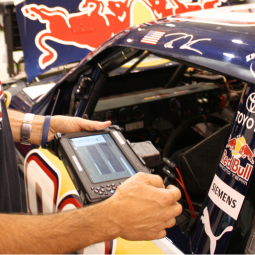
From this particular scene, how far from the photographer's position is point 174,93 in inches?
74.8

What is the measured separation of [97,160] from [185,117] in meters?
1.12

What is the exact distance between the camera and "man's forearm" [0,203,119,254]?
707 millimetres

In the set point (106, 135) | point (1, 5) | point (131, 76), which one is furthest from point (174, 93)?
point (1, 5)

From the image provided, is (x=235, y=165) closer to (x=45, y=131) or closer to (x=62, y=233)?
(x=62, y=233)

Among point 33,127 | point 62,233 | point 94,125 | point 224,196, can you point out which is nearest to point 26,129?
point 33,127

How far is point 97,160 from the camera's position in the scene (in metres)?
0.92

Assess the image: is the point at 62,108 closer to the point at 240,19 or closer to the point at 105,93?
the point at 105,93

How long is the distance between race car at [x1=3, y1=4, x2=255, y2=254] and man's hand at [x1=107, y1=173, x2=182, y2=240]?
0.13 meters

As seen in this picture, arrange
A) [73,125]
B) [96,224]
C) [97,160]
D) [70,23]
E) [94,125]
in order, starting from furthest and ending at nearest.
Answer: [70,23] → [73,125] → [94,125] → [97,160] → [96,224]

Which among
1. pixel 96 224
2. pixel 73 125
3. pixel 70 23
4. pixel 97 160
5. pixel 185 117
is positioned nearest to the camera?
pixel 96 224

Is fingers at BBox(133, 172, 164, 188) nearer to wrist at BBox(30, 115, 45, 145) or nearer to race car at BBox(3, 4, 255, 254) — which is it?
race car at BBox(3, 4, 255, 254)

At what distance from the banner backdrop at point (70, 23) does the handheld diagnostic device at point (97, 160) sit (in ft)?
3.65

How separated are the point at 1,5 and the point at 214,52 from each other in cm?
218

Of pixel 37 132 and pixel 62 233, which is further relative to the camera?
pixel 37 132
